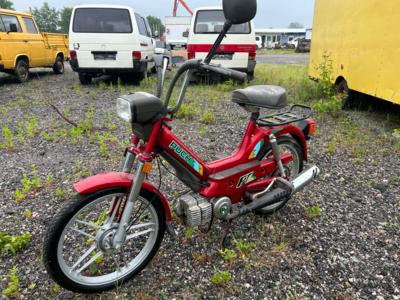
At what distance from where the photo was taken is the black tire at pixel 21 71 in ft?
30.1

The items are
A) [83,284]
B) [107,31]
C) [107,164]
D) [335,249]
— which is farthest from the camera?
[107,31]

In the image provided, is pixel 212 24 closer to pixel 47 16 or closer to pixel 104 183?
pixel 104 183

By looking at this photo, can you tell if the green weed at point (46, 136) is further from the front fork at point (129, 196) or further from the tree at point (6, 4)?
the tree at point (6, 4)

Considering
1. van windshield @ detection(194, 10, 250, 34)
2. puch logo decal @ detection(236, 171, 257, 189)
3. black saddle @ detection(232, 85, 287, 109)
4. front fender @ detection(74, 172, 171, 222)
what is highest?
van windshield @ detection(194, 10, 250, 34)

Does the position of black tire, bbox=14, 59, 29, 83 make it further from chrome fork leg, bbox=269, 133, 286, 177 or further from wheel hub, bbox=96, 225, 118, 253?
chrome fork leg, bbox=269, 133, 286, 177

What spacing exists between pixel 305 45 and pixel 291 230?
34.9 m

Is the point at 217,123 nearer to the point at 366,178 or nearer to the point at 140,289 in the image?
the point at 366,178

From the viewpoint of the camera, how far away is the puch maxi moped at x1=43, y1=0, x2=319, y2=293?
1.94 m

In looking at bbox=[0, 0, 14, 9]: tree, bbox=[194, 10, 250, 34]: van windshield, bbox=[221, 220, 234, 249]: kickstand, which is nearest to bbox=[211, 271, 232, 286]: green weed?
bbox=[221, 220, 234, 249]: kickstand

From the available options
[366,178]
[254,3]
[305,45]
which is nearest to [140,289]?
[254,3]

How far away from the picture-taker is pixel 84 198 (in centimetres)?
193

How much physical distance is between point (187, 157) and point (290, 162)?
4.54 feet

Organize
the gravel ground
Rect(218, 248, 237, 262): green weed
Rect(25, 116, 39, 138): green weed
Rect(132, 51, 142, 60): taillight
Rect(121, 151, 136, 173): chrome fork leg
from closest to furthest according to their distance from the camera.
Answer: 1. Rect(121, 151, 136, 173): chrome fork leg
2. the gravel ground
3. Rect(218, 248, 237, 262): green weed
4. Rect(25, 116, 39, 138): green weed
5. Rect(132, 51, 142, 60): taillight

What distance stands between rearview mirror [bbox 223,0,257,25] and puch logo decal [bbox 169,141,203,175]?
34.8 inches
